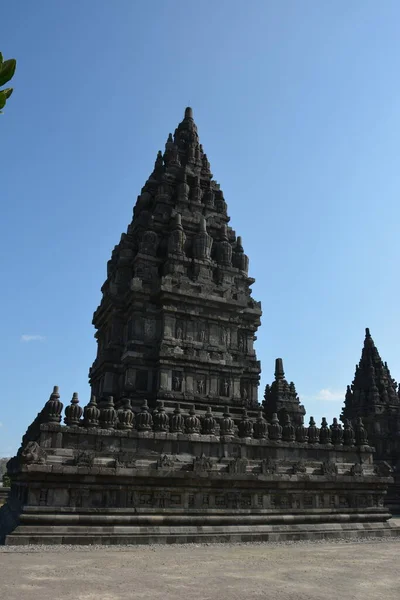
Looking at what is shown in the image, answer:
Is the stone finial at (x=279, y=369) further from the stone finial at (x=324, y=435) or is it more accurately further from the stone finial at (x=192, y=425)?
the stone finial at (x=192, y=425)

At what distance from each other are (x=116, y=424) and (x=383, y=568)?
1099 cm

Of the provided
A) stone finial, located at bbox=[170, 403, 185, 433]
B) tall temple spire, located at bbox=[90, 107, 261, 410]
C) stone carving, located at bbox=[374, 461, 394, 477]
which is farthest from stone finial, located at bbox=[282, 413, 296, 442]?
stone finial, located at bbox=[170, 403, 185, 433]

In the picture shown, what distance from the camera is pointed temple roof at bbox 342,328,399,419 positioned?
56469 millimetres

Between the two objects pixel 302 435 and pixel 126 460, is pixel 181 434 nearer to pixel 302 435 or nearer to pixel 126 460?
pixel 126 460

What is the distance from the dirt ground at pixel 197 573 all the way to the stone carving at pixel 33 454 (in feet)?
9.46

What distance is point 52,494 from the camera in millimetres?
17578

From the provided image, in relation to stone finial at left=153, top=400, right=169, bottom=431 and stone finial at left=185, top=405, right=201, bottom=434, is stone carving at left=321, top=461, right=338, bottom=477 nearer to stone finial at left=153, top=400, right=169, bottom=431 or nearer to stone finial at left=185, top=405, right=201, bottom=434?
stone finial at left=185, top=405, right=201, bottom=434

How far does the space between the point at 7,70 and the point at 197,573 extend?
1203cm

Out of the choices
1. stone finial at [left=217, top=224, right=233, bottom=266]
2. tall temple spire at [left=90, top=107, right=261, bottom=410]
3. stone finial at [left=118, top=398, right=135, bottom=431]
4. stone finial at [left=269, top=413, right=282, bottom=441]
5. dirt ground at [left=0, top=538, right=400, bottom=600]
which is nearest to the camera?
dirt ground at [left=0, top=538, right=400, bottom=600]

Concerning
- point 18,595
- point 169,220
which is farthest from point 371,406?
point 18,595

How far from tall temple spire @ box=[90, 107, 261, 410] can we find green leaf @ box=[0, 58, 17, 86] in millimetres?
22044

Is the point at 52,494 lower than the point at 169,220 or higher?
lower

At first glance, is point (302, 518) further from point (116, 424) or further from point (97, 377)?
point (97, 377)

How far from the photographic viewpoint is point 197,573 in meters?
12.2
